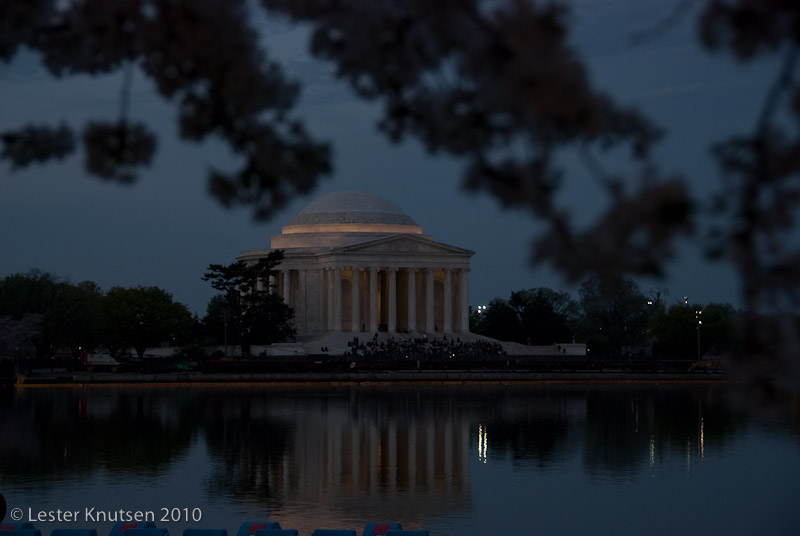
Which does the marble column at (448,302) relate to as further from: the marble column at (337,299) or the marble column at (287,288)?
the marble column at (287,288)

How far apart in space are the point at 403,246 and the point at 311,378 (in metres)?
37.6

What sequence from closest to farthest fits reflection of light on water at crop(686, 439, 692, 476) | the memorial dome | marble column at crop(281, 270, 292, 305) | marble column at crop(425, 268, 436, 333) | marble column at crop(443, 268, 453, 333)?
reflection of light on water at crop(686, 439, 692, 476), marble column at crop(425, 268, 436, 333), marble column at crop(443, 268, 453, 333), marble column at crop(281, 270, 292, 305), the memorial dome

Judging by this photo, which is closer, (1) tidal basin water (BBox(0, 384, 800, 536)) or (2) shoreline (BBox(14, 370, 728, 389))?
(1) tidal basin water (BBox(0, 384, 800, 536))

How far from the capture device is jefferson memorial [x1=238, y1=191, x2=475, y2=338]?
5069 inches

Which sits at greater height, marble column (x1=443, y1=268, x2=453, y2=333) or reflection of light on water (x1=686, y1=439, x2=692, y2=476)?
marble column (x1=443, y1=268, x2=453, y2=333)

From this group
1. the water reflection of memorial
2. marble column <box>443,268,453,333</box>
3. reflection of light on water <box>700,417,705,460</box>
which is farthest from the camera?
marble column <box>443,268,453,333</box>

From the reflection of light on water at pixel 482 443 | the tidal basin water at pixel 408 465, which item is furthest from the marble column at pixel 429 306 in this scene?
the reflection of light on water at pixel 482 443

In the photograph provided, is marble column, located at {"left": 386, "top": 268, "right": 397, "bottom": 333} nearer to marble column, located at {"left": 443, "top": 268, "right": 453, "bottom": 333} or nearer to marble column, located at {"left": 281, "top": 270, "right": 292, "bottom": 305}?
marble column, located at {"left": 443, "top": 268, "right": 453, "bottom": 333}

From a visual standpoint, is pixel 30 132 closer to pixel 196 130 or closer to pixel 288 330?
pixel 196 130

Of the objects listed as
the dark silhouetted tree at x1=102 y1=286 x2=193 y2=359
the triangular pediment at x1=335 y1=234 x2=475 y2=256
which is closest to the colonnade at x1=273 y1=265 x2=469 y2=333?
the triangular pediment at x1=335 y1=234 x2=475 y2=256

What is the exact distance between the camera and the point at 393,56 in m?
7.86

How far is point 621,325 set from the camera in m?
147

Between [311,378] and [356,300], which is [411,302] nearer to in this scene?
[356,300]

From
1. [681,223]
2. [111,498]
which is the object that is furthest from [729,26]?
[111,498]
